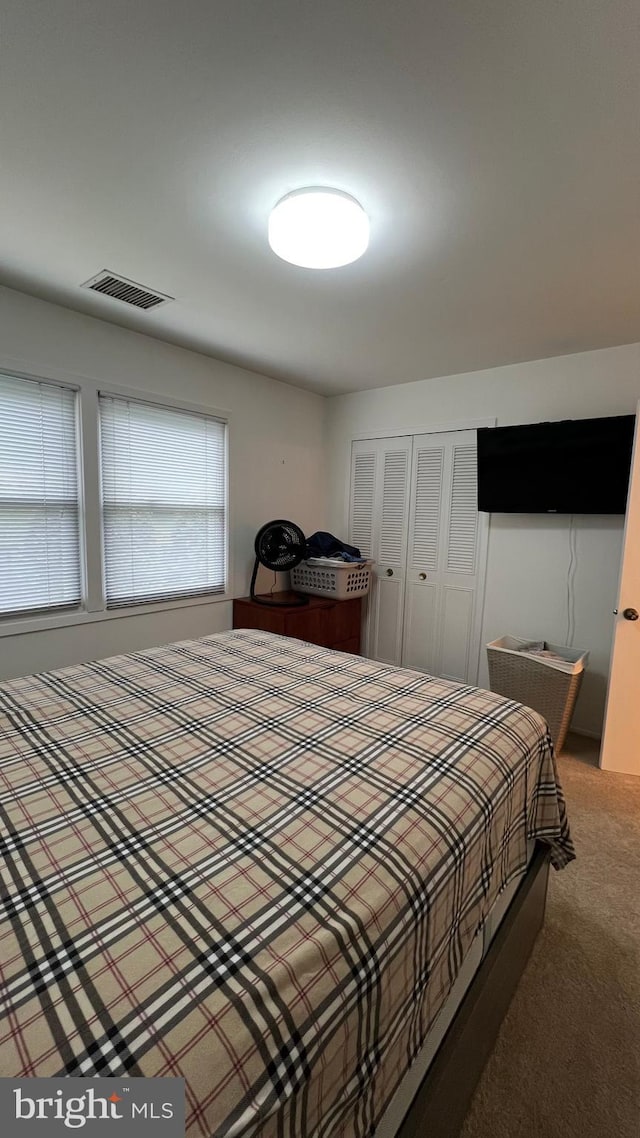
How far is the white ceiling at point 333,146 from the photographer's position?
1.01 metres

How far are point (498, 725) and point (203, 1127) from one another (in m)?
1.11

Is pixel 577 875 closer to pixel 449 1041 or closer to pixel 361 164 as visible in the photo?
pixel 449 1041

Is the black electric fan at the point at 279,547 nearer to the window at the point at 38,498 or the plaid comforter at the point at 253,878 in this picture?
the window at the point at 38,498

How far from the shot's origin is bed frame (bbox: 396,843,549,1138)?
36.8 inches

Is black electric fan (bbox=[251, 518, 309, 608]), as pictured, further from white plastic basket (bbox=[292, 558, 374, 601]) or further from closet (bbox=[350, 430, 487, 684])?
closet (bbox=[350, 430, 487, 684])

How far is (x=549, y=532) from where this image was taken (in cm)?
304

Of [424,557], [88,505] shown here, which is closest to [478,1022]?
[88,505]

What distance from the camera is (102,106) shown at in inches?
47.6

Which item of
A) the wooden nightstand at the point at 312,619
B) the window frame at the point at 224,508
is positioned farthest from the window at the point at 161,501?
the wooden nightstand at the point at 312,619

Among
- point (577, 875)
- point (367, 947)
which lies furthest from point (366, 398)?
point (367, 947)

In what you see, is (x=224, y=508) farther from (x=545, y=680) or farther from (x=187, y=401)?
(x=545, y=680)

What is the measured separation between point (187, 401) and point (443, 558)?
2107 millimetres

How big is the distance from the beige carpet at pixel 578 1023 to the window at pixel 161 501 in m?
2.57

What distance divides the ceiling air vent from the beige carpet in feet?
10.00
